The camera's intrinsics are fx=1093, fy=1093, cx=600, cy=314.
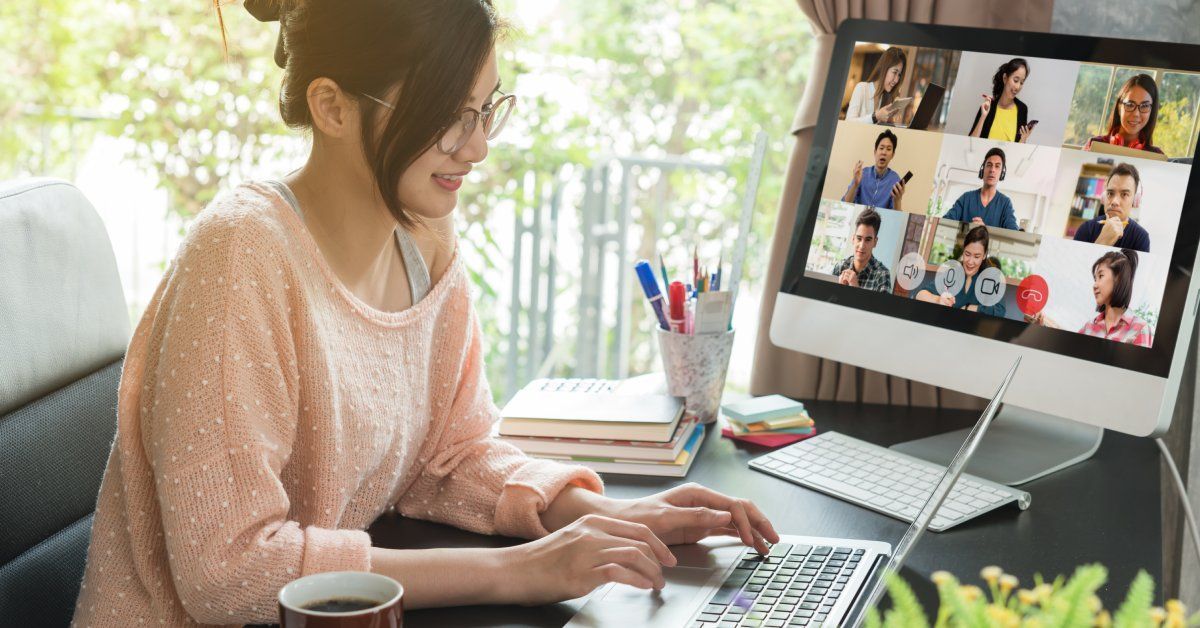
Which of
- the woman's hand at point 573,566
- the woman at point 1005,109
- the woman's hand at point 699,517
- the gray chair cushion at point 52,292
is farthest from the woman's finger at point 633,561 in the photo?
the woman at point 1005,109

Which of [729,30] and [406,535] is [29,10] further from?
[406,535]

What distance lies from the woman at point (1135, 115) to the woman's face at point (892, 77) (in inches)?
10.8

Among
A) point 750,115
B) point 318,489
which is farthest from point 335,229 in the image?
point 750,115

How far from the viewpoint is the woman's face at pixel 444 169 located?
3.49ft

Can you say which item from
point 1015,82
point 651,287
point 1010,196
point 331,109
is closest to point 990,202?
point 1010,196

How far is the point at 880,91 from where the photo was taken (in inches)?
57.1

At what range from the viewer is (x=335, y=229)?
1.09 m

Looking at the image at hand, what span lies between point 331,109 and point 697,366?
2.04 ft

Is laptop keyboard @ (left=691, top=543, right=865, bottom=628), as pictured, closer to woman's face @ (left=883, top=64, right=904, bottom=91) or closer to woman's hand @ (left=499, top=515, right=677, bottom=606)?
woman's hand @ (left=499, top=515, right=677, bottom=606)

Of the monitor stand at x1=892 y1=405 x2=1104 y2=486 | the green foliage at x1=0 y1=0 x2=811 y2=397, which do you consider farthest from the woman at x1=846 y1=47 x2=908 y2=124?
the green foliage at x1=0 y1=0 x2=811 y2=397

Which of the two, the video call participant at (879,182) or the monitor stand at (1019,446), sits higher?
the video call participant at (879,182)

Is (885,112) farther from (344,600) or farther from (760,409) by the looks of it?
(344,600)

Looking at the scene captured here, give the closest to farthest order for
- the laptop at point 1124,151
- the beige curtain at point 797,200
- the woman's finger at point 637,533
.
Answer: the woman's finger at point 637,533, the laptop at point 1124,151, the beige curtain at point 797,200

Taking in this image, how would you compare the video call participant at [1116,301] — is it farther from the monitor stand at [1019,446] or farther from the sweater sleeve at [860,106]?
the sweater sleeve at [860,106]
